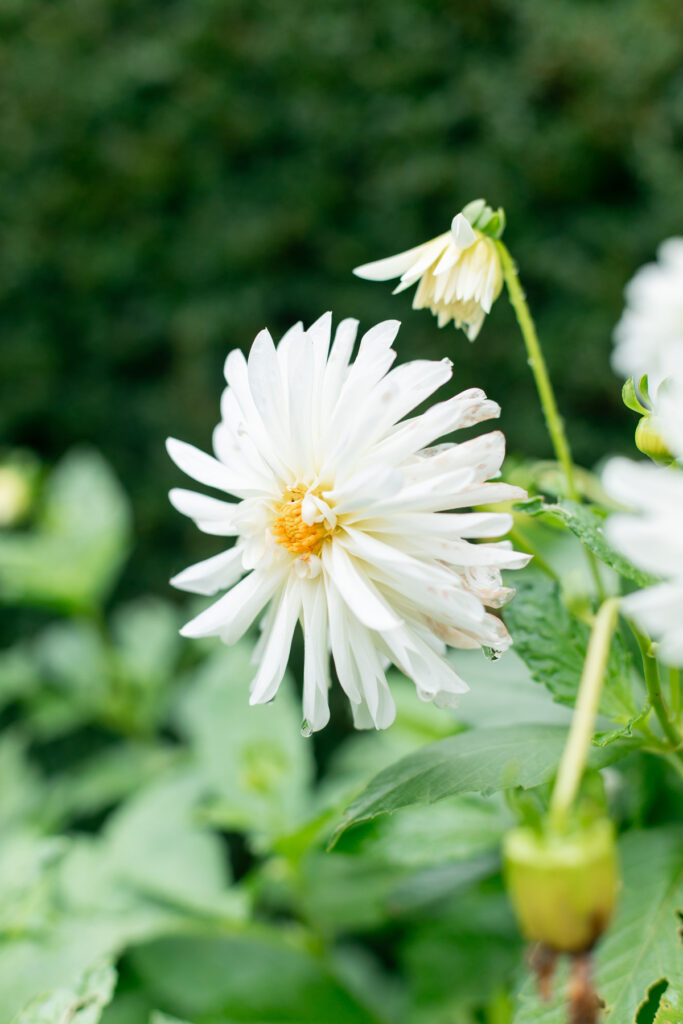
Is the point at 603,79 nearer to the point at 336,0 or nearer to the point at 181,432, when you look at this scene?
the point at 336,0

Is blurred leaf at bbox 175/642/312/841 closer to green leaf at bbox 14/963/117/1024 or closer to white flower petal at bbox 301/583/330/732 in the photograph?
green leaf at bbox 14/963/117/1024

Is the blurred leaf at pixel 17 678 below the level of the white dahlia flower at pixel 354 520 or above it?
above

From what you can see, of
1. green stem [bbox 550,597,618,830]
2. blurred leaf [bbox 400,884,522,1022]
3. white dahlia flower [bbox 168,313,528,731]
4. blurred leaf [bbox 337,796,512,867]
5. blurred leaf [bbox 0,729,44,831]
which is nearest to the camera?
green stem [bbox 550,597,618,830]

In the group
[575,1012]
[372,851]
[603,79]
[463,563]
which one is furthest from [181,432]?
[575,1012]

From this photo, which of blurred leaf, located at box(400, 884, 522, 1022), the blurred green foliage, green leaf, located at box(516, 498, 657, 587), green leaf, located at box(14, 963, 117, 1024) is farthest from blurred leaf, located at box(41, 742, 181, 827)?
green leaf, located at box(516, 498, 657, 587)

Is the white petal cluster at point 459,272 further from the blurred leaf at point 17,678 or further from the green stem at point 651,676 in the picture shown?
the blurred leaf at point 17,678

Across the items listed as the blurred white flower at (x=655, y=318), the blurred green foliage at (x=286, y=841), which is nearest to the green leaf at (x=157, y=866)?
the blurred green foliage at (x=286, y=841)

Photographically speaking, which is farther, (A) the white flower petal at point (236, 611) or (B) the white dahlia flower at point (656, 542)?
(A) the white flower petal at point (236, 611)
